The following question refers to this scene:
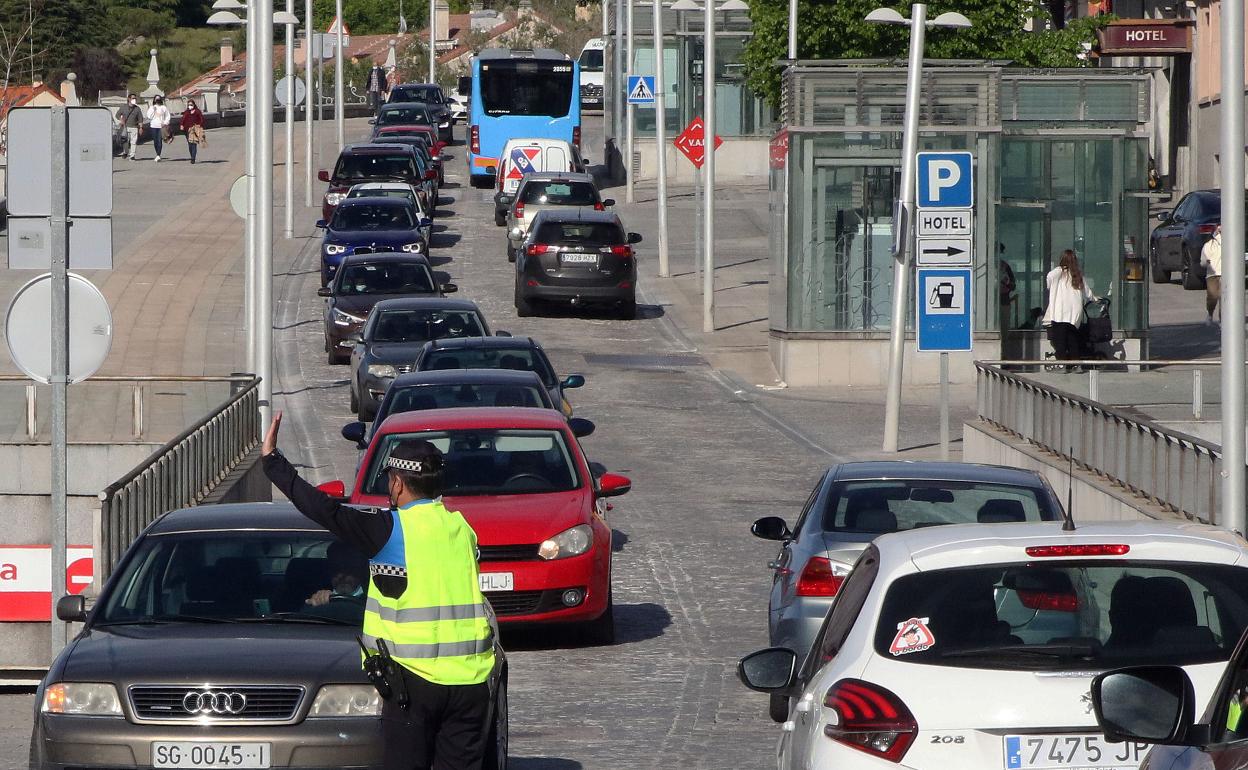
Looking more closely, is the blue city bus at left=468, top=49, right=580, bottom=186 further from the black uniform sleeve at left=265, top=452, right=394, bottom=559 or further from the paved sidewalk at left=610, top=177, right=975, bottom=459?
the black uniform sleeve at left=265, top=452, right=394, bottom=559

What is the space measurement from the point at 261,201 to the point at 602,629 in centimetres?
1207

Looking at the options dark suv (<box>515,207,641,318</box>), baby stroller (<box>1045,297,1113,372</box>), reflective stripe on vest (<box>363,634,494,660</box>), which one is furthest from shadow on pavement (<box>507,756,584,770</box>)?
dark suv (<box>515,207,641,318</box>)

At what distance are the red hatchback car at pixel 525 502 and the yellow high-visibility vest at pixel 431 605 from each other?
534 cm

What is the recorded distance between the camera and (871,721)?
5609mm

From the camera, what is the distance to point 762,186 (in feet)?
191

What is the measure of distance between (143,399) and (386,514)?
42.2 ft

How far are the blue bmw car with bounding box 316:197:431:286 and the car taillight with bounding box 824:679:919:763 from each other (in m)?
30.1

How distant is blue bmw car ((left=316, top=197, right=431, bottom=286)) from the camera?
36312mm

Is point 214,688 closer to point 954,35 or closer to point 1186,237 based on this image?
point 1186,237

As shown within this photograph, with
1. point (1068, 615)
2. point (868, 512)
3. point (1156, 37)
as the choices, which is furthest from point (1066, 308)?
point (1156, 37)

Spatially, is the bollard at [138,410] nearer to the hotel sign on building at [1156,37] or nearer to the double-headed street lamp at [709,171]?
the double-headed street lamp at [709,171]

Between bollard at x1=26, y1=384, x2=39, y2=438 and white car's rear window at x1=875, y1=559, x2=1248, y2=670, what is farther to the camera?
bollard at x1=26, y1=384, x2=39, y2=438

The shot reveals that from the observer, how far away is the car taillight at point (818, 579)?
11.1m

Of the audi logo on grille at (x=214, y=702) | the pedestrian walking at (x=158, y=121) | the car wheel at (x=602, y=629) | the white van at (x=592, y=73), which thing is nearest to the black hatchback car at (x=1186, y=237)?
the car wheel at (x=602, y=629)
